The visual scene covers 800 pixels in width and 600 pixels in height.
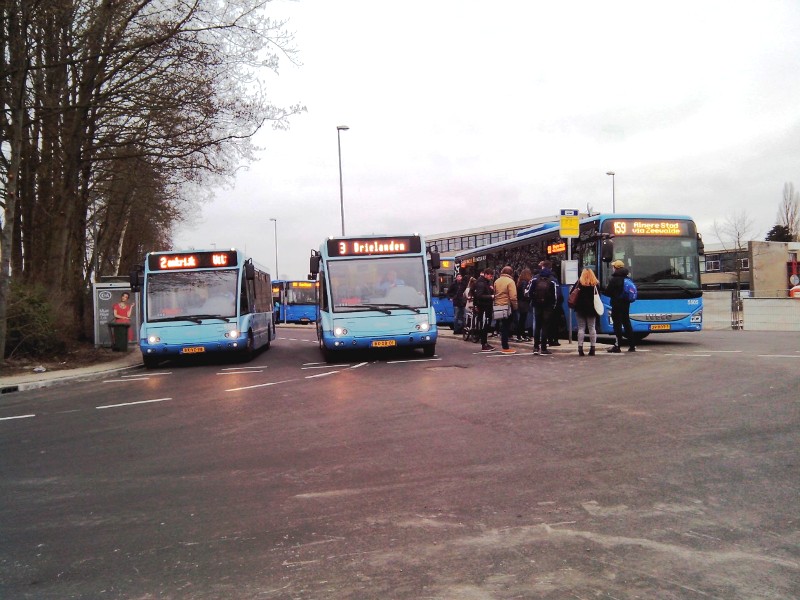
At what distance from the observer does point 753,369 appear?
36.9ft

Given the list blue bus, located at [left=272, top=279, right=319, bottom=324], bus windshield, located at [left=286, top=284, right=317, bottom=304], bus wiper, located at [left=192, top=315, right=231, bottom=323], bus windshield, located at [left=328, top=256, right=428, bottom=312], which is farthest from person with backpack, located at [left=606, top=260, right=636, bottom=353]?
bus windshield, located at [left=286, top=284, right=317, bottom=304]

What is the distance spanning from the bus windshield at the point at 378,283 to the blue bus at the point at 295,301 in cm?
3045

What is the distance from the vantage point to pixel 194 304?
56.7 ft

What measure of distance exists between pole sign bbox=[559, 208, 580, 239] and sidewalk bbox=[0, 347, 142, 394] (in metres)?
11.1

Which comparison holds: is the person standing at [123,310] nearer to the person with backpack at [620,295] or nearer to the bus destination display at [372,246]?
the bus destination display at [372,246]

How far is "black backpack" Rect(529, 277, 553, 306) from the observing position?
15.0 m

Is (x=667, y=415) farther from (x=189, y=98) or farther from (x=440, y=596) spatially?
(x=189, y=98)

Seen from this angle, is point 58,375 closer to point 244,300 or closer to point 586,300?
point 244,300

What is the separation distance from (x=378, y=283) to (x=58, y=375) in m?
7.32

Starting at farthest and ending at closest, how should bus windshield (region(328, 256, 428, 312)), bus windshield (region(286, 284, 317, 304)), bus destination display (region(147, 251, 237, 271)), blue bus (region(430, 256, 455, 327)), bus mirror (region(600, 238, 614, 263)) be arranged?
bus windshield (region(286, 284, 317, 304))
blue bus (region(430, 256, 455, 327))
bus destination display (region(147, 251, 237, 271))
bus mirror (region(600, 238, 614, 263))
bus windshield (region(328, 256, 428, 312))

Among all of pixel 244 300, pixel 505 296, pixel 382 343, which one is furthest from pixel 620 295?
pixel 244 300

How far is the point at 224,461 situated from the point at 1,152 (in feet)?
56.5

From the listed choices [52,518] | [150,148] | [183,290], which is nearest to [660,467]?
[52,518]

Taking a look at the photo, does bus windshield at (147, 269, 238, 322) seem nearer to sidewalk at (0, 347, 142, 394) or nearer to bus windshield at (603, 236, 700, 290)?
sidewalk at (0, 347, 142, 394)
